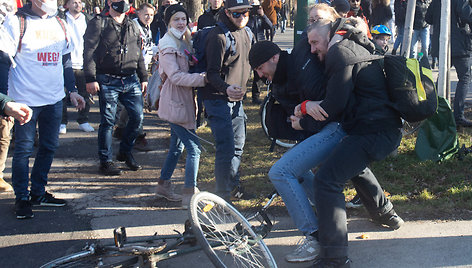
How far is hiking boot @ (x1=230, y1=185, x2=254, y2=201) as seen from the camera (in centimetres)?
540

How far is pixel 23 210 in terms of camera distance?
491 cm

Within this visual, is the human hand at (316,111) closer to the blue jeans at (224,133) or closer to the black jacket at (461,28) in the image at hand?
the blue jeans at (224,133)

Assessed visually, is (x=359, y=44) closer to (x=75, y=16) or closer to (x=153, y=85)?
(x=153, y=85)

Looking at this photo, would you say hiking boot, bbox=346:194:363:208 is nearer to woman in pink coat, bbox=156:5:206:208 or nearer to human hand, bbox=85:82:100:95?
woman in pink coat, bbox=156:5:206:208

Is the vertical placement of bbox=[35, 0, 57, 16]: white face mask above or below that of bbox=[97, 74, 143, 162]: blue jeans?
above

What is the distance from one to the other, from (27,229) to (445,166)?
14.3 ft

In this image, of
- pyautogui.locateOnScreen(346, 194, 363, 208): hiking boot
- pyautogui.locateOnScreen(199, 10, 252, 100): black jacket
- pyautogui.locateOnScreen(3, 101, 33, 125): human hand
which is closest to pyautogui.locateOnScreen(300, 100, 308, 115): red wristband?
pyautogui.locateOnScreen(199, 10, 252, 100): black jacket

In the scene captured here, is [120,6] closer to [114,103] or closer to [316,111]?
[114,103]

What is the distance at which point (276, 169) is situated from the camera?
3898mm

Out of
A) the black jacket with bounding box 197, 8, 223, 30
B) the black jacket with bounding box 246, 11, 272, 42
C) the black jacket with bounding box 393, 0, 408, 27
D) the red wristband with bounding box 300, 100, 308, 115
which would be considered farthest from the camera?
the black jacket with bounding box 393, 0, 408, 27

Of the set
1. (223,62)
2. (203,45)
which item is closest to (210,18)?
(203,45)

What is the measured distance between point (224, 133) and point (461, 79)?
4209 millimetres

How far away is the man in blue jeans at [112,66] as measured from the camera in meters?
5.97

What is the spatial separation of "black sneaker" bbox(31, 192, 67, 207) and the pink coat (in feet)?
4.46
